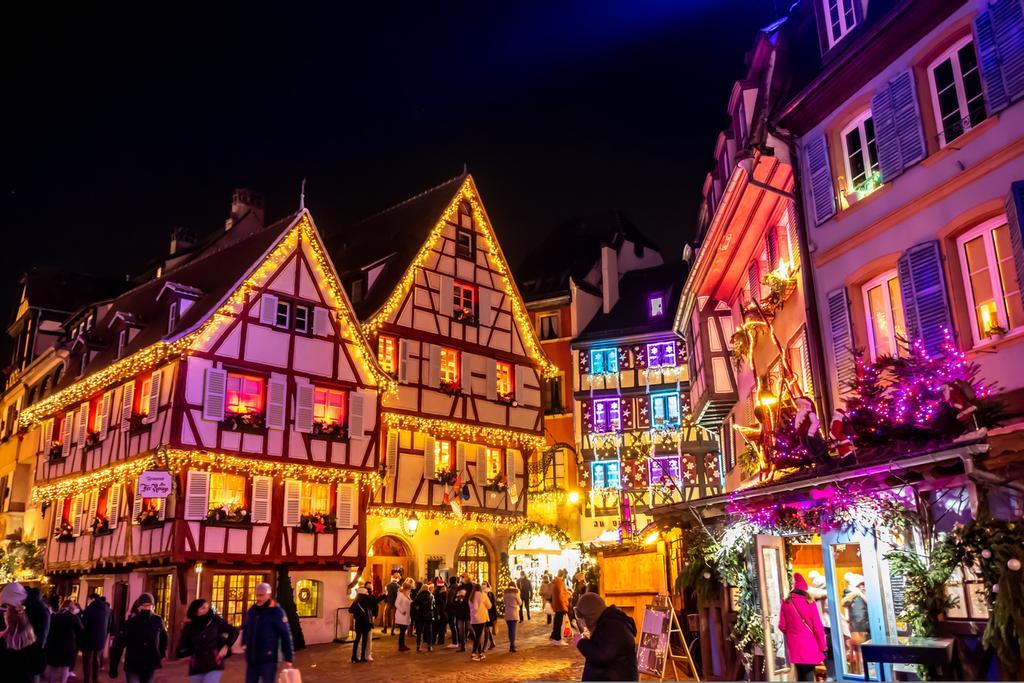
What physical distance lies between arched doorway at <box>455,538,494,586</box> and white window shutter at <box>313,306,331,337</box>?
29.8ft

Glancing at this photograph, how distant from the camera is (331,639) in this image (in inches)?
944

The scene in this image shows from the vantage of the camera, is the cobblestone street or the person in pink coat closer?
the person in pink coat

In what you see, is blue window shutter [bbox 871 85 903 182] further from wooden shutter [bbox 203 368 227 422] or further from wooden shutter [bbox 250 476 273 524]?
wooden shutter [bbox 250 476 273 524]

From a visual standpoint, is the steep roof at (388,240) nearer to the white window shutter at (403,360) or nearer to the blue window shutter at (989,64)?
the white window shutter at (403,360)

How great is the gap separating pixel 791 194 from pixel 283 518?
16.1m

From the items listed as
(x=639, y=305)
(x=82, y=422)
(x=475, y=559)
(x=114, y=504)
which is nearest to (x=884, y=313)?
(x=475, y=559)

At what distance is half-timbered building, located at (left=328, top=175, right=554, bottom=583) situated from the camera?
2839 centimetres

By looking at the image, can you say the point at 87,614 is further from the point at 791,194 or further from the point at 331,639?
the point at 791,194

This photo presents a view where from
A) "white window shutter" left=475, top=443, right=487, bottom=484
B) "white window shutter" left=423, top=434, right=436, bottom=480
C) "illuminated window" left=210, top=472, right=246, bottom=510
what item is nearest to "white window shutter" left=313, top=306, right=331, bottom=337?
"illuminated window" left=210, top=472, right=246, bottom=510

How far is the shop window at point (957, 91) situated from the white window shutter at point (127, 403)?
21615mm

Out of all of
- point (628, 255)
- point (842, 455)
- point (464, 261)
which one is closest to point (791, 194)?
point (842, 455)

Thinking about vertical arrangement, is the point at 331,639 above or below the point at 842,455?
below

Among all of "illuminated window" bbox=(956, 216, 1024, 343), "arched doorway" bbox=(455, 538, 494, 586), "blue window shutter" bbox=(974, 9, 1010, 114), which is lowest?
"arched doorway" bbox=(455, 538, 494, 586)

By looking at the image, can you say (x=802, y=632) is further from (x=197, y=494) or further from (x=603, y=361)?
(x=603, y=361)
